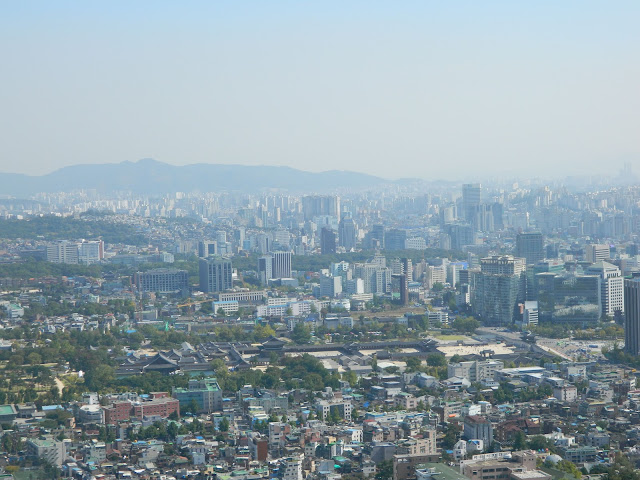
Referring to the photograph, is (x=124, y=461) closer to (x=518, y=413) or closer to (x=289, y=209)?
(x=518, y=413)

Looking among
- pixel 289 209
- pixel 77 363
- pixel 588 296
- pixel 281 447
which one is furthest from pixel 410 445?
pixel 289 209

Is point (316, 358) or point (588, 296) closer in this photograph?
point (316, 358)

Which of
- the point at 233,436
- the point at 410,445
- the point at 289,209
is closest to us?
the point at 410,445

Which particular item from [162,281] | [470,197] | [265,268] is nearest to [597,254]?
[265,268]

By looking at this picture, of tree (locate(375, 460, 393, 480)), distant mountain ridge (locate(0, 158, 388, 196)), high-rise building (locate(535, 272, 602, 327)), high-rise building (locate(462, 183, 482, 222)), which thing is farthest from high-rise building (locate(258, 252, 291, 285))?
distant mountain ridge (locate(0, 158, 388, 196))

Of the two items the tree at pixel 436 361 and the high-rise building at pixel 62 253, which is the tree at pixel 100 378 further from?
the high-rise building at pixel 62 253

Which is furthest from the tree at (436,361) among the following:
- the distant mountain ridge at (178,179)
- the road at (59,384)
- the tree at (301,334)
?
the distant mountain ridge at (178,179)

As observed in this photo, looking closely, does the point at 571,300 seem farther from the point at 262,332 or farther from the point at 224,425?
the point at 224,425

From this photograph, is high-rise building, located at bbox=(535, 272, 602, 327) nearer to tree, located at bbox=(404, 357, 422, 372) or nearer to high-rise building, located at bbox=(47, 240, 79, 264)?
tree, located at bbox=(404, 357, 422, 372)
